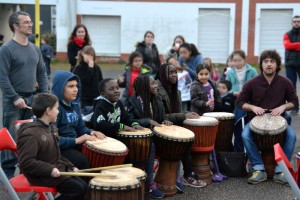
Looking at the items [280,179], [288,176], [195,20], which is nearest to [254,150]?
[280,179]

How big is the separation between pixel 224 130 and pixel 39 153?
122 inches

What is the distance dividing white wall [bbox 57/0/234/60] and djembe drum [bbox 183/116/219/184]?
1953cm

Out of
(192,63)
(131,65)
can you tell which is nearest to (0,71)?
(131,65)

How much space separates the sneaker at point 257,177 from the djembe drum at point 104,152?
198 cm

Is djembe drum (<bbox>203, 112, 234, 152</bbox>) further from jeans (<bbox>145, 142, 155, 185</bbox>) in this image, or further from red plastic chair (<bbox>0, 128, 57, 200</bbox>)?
red plastic chair (<bbox>0, 128, 57, 200</bbox>)

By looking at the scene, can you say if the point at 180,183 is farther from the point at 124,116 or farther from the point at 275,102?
the point at 275,102

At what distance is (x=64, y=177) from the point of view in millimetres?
4363

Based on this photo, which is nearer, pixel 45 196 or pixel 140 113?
pixel 45 196

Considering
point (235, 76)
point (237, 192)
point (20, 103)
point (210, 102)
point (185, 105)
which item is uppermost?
point (235, 76)

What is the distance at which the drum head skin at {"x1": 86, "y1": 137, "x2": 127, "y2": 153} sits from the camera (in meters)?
4.84

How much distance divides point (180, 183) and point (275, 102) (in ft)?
5.25

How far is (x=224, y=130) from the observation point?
6777 mm

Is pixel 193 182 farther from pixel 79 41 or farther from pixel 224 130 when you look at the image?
pixel 79 41

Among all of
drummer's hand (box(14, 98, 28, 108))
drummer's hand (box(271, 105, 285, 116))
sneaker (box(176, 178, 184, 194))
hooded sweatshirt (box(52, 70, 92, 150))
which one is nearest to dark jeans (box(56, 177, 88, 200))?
hooded sweatshirt (box(52, 70, 92, 150))
